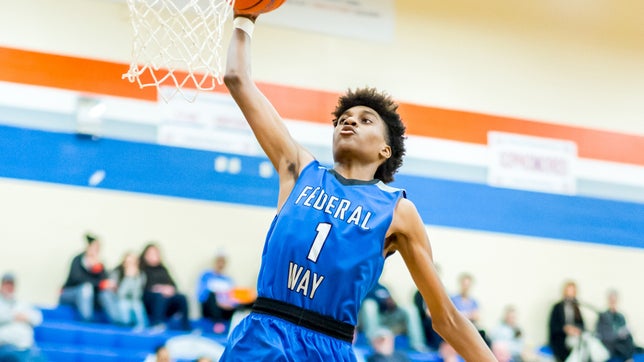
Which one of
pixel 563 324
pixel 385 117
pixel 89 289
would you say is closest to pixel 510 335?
pixel 563 324

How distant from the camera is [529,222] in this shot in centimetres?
1255

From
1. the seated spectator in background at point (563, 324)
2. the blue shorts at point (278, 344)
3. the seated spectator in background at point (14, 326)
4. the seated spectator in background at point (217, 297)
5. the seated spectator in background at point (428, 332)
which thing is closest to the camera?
the blue shorts at point (278, 344)

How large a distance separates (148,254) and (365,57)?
4172 mm

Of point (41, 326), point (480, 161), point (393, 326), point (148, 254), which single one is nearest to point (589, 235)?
point (480, 161)

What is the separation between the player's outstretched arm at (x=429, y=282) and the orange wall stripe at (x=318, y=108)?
8.23m

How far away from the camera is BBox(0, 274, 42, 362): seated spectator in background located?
341 inches

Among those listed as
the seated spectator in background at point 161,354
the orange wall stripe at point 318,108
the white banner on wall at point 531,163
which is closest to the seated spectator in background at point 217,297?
the seated spectator in background at point 161,354

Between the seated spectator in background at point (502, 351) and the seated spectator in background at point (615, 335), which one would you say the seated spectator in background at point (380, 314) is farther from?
the seated spectator in background at point (615, 335)

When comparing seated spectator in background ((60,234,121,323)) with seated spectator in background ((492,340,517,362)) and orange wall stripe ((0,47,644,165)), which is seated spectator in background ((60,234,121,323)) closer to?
orange wall stripe ((0,47,644,165))

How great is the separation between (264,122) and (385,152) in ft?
2.05

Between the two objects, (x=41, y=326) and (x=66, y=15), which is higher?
(x=66, y=15)

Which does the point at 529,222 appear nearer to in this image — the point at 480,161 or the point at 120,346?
the point at 480,161

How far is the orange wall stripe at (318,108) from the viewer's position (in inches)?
439

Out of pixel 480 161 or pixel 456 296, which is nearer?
pixel 456 296
